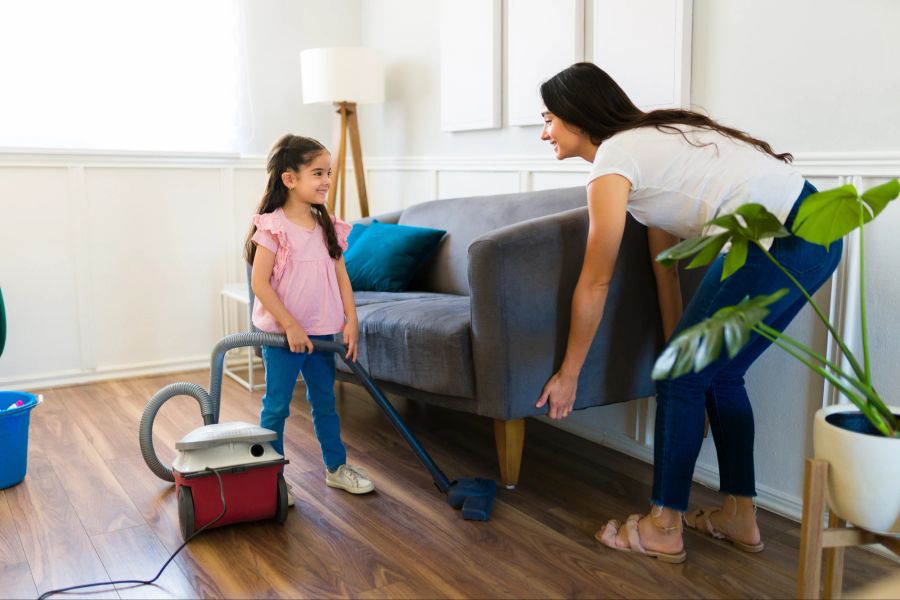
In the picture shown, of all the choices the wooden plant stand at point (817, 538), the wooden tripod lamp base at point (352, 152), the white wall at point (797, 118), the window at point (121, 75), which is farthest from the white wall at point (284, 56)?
the wooden plant stand at point (817, 538)

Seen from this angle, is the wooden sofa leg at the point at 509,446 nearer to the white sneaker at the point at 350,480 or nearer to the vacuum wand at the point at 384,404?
the vacuum wand at the point at 384,404

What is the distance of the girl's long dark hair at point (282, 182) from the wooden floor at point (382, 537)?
689 millimetres

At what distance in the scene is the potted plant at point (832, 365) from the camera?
51.9 inches

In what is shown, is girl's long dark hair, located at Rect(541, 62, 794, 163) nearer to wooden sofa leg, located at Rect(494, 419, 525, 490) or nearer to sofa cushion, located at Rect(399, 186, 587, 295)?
sofa cushion, located at Rect(399, 186, 587, 295)

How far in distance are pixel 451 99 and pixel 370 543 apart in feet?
6.76

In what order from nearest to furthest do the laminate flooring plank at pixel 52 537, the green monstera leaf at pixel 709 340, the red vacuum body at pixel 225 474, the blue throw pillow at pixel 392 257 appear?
the green monstera leaf at pixel 709 340 < the laminate flooring plank at pixel 52 537 < the red vacuum body at pixel 225 474 < the blue throw pillow at pixel 392 257

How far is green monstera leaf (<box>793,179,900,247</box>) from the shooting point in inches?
55.1

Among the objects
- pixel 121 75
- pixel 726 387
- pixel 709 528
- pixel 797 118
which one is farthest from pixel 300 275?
pixel 121 75

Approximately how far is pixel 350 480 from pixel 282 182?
Answer: 2.71 ft

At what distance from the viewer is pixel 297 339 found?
6.82 ft

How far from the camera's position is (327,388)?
89.4 inches

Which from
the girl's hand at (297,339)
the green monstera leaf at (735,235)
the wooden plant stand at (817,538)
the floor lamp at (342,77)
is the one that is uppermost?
the floor lamp at (342,77)

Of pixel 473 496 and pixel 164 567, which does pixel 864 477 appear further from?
pixel 164 567

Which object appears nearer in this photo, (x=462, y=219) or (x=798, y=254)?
(x=798, y=254)
